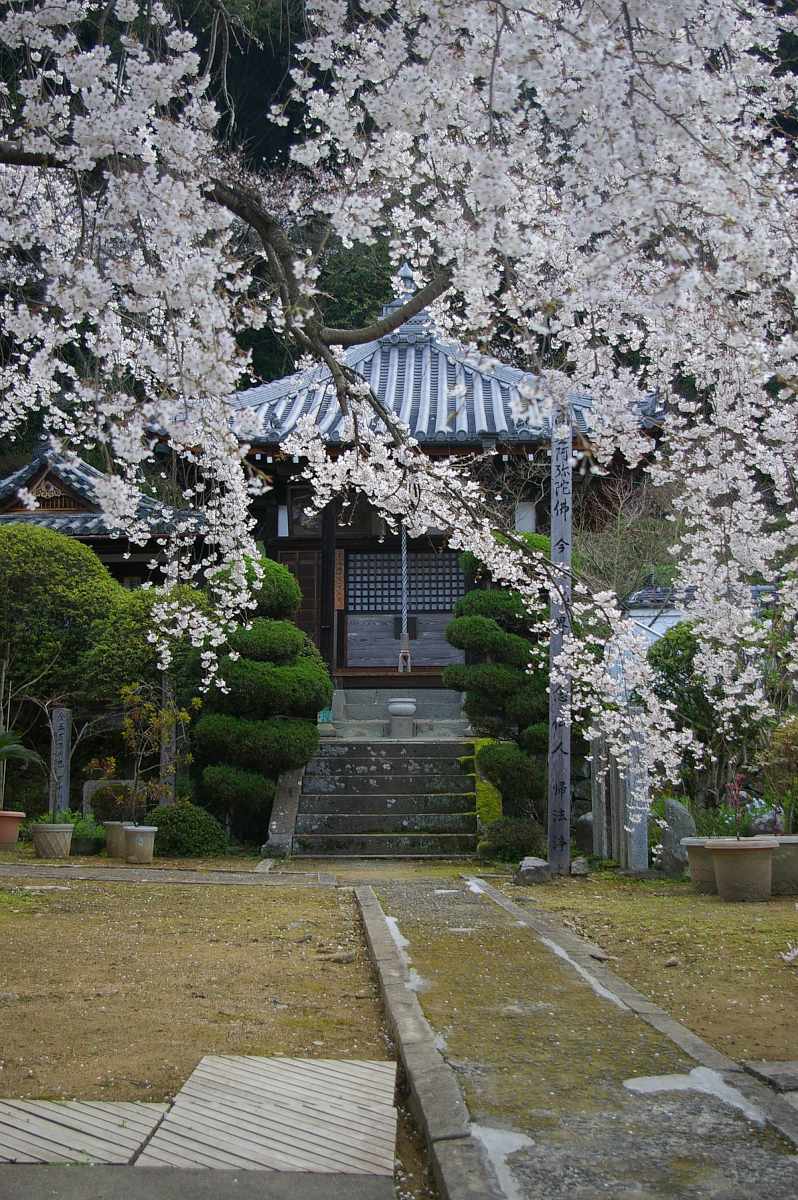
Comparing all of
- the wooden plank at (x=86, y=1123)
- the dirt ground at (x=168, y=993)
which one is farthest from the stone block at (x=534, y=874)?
the wooden plank at (x=86, y=1123)

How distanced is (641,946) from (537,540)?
23.6 feet

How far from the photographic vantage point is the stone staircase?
1158 centimetres

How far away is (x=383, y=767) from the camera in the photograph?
12.9 meters

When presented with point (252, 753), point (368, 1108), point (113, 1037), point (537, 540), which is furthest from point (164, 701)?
point (368, 1108)

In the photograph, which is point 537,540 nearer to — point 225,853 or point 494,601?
point 494,601

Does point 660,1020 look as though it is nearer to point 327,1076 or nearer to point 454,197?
point 327,1076

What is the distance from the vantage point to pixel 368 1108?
10.1ft

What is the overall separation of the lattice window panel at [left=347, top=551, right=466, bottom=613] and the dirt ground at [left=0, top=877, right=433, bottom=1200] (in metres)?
9.56

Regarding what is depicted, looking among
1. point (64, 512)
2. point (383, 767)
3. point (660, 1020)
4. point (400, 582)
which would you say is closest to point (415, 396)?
point (400, 582)

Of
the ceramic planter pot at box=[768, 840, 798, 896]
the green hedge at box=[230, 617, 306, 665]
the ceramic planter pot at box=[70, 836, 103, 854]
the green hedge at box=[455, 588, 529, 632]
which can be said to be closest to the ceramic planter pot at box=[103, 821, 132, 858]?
the ceramic planter pot at box=[70, 836, 103, 854]

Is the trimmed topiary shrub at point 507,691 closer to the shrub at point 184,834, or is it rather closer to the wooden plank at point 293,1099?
the shrub at point 184,834

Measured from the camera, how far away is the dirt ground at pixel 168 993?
3.37 metres

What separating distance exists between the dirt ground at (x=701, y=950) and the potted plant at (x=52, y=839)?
4.79 metres

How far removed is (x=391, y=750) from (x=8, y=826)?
14.9 ft
